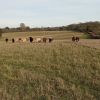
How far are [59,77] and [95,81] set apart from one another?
2012mm

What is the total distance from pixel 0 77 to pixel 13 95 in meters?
3.25

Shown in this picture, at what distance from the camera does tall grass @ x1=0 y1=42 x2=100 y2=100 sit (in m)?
12.8

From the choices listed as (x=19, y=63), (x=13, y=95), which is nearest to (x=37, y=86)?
(x=13, y=95)

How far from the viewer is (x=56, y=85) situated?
555 inches

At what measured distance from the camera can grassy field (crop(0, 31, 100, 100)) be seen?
12.8 metres

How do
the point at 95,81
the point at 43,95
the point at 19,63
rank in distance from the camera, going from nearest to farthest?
the point at 43,95 → the point at 95,81 → the point at 19,63

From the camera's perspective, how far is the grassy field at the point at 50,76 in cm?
1280

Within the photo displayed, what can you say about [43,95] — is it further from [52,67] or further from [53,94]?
[52,67]

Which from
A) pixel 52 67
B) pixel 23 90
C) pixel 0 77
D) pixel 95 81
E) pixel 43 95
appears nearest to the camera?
pixel 43 95

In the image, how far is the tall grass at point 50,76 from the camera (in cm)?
1280

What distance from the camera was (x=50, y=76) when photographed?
16.1m

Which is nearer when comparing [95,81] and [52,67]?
[95,81]

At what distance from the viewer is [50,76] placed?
1614cm

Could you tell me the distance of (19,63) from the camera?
1961 cm
